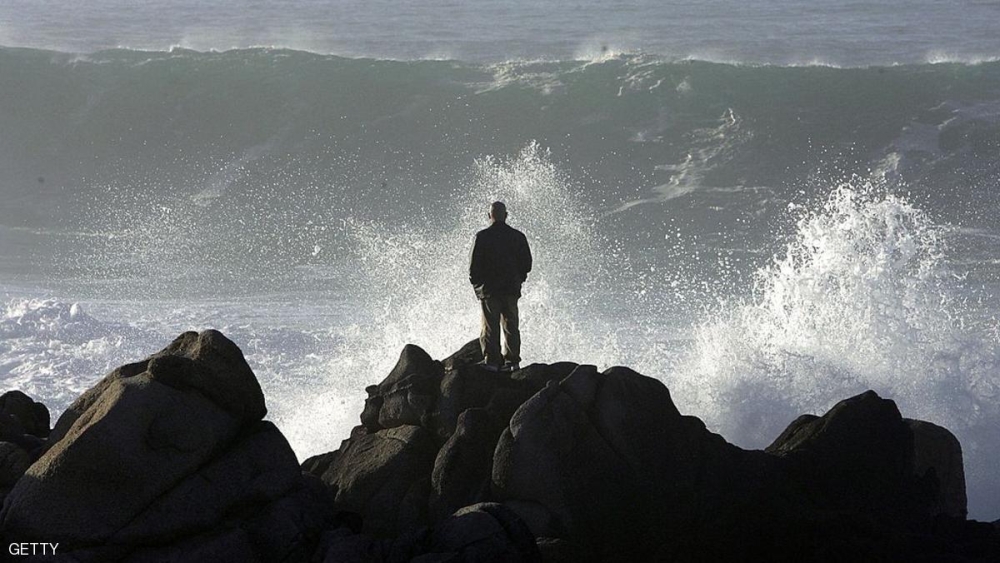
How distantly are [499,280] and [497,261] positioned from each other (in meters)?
0.15

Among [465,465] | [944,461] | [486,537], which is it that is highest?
[465,465]

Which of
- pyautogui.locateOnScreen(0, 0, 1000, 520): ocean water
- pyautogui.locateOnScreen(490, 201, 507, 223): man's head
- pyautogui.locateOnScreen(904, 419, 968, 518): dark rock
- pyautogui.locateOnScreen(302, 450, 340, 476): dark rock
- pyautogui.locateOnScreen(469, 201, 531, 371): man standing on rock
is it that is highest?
pyautogui.locateOnScreen(0, 0, 1000, 520): ocean water

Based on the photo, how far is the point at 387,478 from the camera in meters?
9.81

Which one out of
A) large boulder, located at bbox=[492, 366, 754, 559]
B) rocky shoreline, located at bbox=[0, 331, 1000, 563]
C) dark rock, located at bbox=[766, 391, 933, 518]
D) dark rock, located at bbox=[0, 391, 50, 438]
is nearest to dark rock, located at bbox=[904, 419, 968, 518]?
rocky shoreline, located at bbox=[0, 331, 1000, 563]

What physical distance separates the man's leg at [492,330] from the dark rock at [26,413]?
352 cm

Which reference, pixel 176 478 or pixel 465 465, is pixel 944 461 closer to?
pixel 465 465

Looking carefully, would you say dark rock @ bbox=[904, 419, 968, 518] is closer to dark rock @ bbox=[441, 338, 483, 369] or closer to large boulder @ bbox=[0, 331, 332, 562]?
dark rock @ bbox=[441, 338, 483, 369]

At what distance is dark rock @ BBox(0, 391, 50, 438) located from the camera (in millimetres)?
10984

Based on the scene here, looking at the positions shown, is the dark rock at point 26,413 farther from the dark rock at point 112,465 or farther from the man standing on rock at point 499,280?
the man standing on rock at point 499,280

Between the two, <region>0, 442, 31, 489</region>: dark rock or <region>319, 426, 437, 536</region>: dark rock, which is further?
<region>319, 426, 437, 536</region>: dark rock

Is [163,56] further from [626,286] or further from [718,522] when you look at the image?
[718,522]

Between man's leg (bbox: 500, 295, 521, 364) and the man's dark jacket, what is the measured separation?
0.31 feet

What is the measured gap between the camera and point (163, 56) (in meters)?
40.3

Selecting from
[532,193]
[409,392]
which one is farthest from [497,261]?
[532,193]
